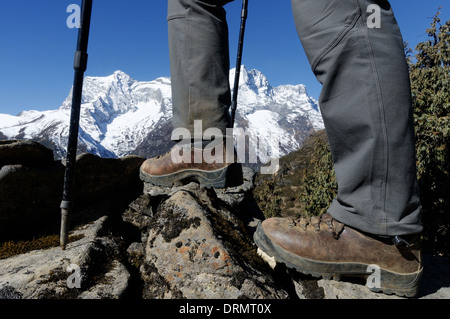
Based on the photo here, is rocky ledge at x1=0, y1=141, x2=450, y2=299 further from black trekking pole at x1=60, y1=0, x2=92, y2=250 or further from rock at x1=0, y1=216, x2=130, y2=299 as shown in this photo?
black trekking pole at x1=60, y1=0, x2=92, y2=250

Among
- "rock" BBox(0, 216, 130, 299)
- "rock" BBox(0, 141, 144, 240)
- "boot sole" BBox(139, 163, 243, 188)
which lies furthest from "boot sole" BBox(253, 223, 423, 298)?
"rock" BBox(0, 141, 144, 240)

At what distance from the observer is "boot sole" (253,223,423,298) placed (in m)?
2.42

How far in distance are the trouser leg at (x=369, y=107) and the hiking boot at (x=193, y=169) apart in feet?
4.66

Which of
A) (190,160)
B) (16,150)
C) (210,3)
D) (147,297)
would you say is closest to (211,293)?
(147,297)

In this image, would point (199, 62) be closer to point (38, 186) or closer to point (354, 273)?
point (354, 273)

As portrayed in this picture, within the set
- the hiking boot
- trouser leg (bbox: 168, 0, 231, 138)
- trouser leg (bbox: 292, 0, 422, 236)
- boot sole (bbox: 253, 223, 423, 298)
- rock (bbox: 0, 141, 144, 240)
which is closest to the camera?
trouser leg (bbox: 292, 0, 422, 236)

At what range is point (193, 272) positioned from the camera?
250cm

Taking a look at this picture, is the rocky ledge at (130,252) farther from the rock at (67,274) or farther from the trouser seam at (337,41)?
the trouser seam at (337,41)

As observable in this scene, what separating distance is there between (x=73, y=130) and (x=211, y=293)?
2.01 metres

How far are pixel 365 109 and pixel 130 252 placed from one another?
97.4 inches

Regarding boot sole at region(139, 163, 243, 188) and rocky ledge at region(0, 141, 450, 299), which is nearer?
rocky ledge at region(0, 141, 450, 299)

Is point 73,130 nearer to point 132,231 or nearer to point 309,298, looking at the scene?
point 132,231

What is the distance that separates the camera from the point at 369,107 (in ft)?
7.02

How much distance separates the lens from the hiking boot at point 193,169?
340cm
